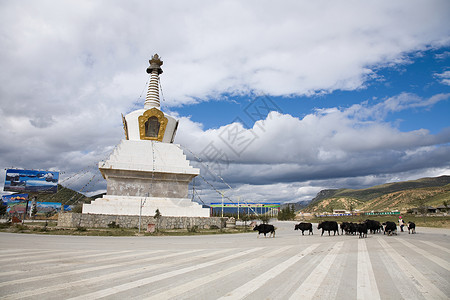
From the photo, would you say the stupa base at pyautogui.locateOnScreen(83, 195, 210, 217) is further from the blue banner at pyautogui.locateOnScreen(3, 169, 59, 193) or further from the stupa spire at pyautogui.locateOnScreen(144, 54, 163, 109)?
the blue banner at pyautogui.locateOnScreen(3, 169, 59, 193)

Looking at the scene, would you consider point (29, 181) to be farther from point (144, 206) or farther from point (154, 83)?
point (144, 206)

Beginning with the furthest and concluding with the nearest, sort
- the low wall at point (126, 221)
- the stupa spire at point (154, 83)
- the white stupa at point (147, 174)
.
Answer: the stupa spire at point (154, 83)
the white stupa at point (147, 174)
the low wall at point (126, 221)

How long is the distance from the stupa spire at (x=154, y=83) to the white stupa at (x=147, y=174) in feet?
8.22

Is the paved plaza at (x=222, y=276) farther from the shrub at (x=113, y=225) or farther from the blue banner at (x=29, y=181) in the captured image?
the blue banner at (x=29, y=181)

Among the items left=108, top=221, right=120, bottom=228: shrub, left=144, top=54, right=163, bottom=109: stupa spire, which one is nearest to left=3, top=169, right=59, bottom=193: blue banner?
left=144, top=54, right=163, bottom=109: stupa spire

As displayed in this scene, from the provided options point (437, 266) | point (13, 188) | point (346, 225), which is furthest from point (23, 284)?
point (13, 188)

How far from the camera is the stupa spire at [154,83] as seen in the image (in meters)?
35.8

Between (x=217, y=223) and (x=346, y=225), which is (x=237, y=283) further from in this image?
(x=217, y=223)

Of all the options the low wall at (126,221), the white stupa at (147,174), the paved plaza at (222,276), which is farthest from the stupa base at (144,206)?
the paved plaza at (222,276)

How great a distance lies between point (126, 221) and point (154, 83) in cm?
1959

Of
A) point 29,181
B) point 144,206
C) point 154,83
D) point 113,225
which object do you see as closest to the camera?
point 113,225

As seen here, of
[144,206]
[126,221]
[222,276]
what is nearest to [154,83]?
[144,206]

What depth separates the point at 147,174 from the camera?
2847 cm

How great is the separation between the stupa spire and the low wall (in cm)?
1569
